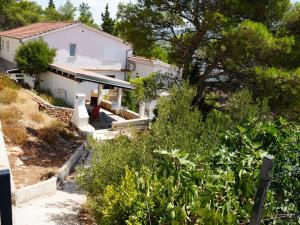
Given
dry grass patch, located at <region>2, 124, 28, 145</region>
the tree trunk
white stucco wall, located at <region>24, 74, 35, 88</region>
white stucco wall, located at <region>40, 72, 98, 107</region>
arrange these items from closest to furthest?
dry grass patch, located at <region>2, 124, 28, 145</region> < white stucco wall, located at <region>40, 72, 98, 107</region> < the tree trunk < white stucco wall, located at <region>24, 74, 35, 88</region>

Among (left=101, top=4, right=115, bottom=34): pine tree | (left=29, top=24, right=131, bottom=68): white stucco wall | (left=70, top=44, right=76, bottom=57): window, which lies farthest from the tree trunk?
(left=101, top=4, right=115, bottom=34): pine tree

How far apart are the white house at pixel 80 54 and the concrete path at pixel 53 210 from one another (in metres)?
13.7

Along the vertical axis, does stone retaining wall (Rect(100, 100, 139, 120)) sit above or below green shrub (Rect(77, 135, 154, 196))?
below

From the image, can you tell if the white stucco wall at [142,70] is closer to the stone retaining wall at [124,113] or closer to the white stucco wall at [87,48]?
the white stucco wall at [87,48]

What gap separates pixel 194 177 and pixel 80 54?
2734cm

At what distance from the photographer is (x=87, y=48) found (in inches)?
1193

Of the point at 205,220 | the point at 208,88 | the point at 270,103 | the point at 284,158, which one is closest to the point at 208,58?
the point at 208,88

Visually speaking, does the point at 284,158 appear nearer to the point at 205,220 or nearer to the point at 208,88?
the point at 205,220

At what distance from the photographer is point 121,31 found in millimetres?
13992

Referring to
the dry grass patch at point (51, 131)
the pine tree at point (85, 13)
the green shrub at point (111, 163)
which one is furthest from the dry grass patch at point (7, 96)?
the pine tree at point (85, 13)

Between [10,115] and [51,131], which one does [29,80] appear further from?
[51,131]

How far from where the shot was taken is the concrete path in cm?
770

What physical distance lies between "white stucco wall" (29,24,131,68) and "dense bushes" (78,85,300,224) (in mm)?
23034

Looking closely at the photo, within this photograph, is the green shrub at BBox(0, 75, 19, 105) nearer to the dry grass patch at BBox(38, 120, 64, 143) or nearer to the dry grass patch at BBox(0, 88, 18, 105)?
the dry grass patch at BBox(0, 88, 18, 105)
